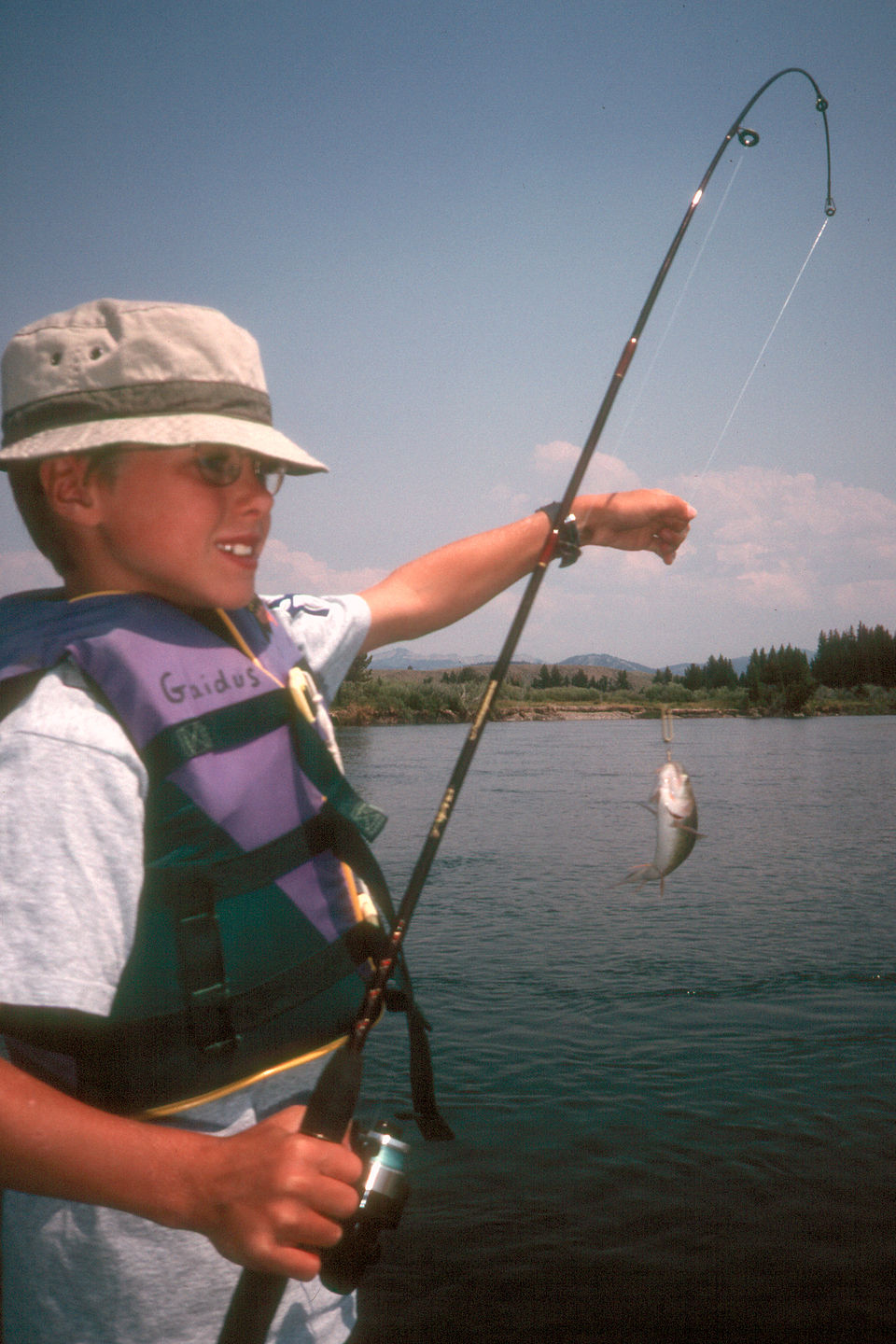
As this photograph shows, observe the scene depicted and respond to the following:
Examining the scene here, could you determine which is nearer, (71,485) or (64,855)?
(64,855)

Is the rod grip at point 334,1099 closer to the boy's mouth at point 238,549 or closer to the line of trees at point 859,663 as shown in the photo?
the boy's mouth at point 238,549

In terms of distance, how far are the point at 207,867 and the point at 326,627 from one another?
2.52 ft

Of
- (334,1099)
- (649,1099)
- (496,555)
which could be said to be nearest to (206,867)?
(334,1099)

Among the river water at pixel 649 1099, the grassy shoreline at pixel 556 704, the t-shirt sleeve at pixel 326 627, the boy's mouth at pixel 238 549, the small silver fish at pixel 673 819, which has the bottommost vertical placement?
the river water at pixel 649 1099

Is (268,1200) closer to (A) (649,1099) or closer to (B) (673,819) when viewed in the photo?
(B) (673,819)

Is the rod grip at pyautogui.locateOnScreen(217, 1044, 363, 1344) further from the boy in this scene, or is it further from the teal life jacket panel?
the teal life jacket panel

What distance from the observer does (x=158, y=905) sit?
4.75 ft

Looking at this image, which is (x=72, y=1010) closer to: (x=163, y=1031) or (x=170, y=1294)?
(x=163, y=1031)

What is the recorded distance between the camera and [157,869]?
1.43 meters

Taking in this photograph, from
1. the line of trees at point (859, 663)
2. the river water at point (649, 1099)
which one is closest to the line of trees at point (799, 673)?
the line of trees at point (859, 663)

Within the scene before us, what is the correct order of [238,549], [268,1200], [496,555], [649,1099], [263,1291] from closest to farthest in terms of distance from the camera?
[268,1200]
[263,1291]
[238,549]
[496,555]
[649,1099]

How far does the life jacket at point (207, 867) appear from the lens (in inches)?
56.4

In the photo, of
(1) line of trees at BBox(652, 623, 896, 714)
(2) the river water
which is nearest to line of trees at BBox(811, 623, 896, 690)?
(1) line of trees at BBox(652, 623, 896, 714)

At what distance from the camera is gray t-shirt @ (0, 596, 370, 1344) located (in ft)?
4.00
